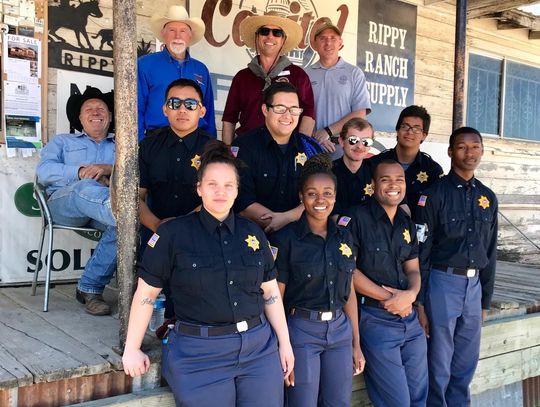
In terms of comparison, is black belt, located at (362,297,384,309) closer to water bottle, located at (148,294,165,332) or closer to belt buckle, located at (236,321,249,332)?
belt buckle, located at (236,321,249,332)

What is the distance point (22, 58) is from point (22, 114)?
1.29 ft

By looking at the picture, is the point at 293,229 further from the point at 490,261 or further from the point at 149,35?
the point at 149,35

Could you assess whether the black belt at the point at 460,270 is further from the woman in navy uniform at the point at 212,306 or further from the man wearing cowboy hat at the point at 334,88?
the woman in navy uniform at the point at 212,306

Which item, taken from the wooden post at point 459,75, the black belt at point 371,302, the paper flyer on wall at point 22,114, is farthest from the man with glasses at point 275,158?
the wooden post at point 459,75

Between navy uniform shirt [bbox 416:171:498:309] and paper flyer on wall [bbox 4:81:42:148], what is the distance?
108 inches

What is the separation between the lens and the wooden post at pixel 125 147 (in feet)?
8.50

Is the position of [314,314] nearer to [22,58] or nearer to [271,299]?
[271,299]

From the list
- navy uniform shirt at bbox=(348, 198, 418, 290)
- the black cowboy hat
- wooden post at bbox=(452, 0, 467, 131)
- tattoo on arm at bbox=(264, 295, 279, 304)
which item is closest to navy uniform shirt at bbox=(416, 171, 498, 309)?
navy uniform shirt at bbox=(348, 198, 418, 290)

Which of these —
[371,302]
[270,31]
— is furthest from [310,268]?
[270,31]

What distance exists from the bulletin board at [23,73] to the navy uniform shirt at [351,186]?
2.26 m

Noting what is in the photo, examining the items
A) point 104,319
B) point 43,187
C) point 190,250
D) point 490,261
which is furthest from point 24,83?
point 490,261

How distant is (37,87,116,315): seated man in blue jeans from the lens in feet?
10.6

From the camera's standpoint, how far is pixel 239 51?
16.4ft

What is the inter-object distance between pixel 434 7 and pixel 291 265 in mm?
5039
